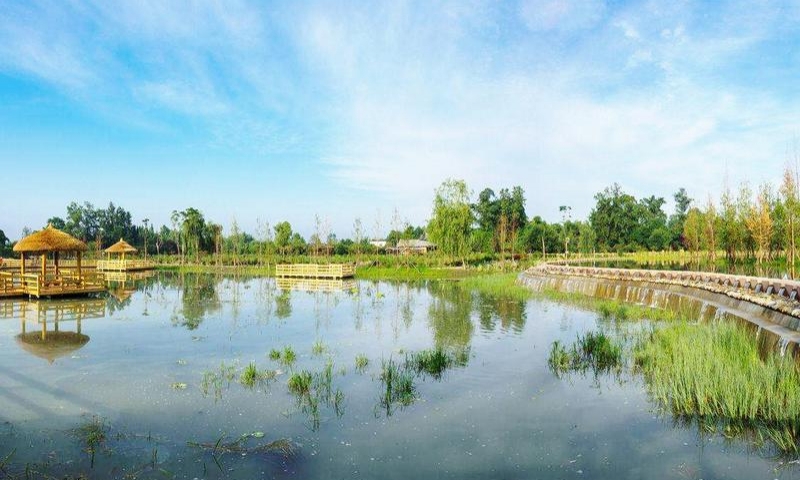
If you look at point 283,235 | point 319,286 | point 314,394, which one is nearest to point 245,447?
point 314,394

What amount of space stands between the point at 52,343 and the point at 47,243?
14116mm

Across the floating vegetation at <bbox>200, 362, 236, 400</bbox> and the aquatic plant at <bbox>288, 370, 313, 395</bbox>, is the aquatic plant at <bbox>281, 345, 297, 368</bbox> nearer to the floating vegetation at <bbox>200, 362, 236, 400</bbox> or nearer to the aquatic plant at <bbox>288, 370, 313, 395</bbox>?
the floating vegetation at <bbox>200, 362, 236, 400</bbox>

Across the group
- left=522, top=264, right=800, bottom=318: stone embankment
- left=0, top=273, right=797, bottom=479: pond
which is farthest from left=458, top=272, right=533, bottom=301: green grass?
left=0, top=273, right=797, bottom=479: pond

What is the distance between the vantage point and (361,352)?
13.0 meters

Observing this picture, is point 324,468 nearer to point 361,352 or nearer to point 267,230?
point 361,352

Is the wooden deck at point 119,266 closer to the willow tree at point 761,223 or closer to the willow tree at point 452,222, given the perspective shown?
the willow tree at point 452,222

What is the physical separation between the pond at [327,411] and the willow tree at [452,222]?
31.2 metres

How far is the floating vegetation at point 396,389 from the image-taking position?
8.73 meters

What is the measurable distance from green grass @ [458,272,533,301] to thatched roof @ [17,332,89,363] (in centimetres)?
1784

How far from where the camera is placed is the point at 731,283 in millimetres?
18312

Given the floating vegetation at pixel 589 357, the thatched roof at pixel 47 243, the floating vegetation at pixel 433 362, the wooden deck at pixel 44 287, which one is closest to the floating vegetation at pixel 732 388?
the floating vegetation at pixel 589 357

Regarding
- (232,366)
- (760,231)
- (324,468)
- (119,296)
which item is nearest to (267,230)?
(119,296)

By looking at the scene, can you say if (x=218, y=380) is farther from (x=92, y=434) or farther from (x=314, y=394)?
(x=92, y=434)

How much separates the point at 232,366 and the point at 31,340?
7077 mm
